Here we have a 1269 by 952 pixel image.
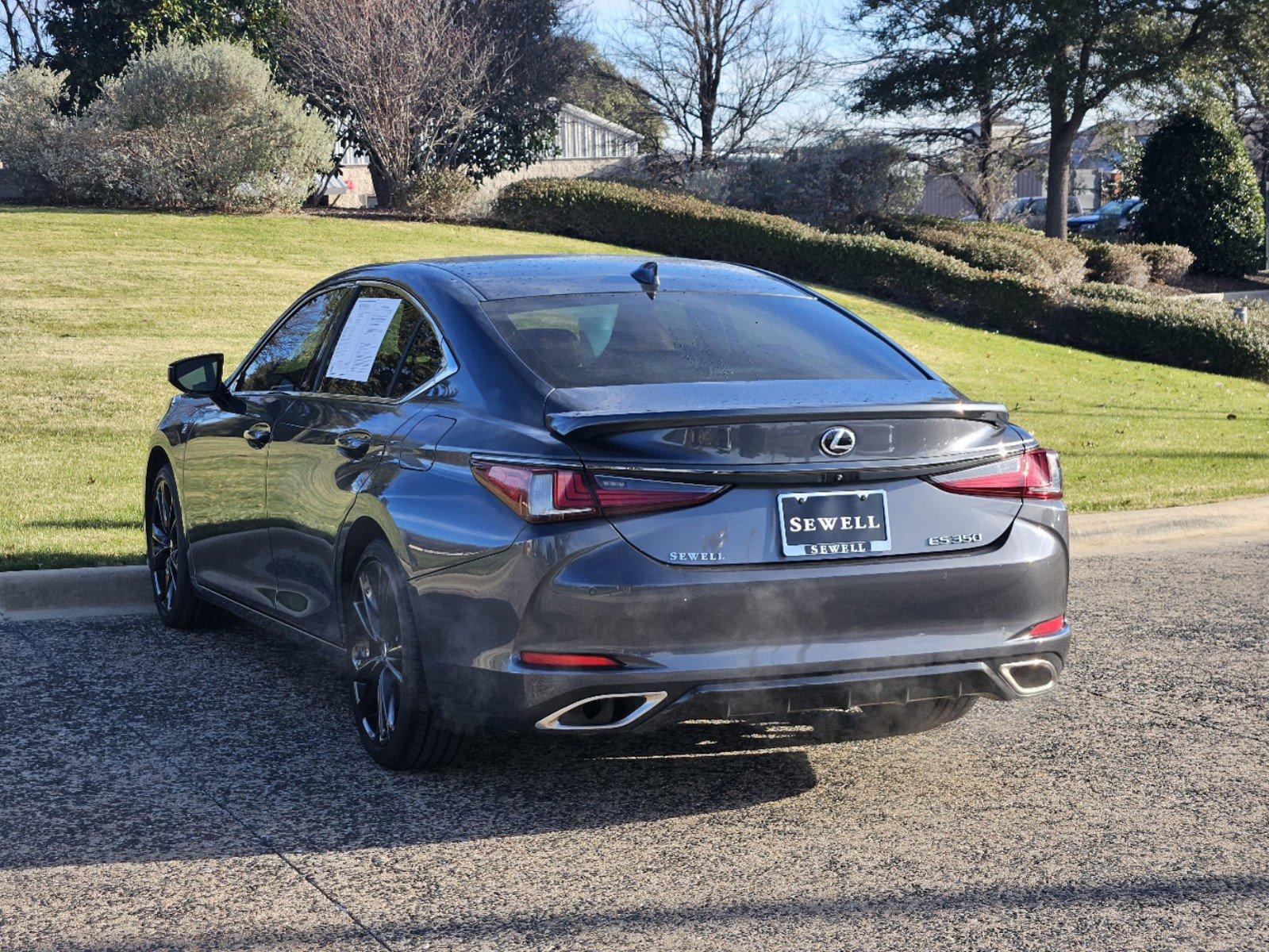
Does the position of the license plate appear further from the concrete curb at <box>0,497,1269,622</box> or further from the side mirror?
the concrete curb at <box>0,497,1269,622</box>

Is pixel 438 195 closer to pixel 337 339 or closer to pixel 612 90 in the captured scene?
pixel 612 90

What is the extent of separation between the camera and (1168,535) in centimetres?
Result: 930

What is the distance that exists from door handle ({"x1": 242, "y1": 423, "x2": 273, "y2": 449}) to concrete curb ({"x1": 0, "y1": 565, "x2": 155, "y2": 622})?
70.1 inches

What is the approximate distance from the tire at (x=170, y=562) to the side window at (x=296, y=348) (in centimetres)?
78

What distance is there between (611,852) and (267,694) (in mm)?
2117

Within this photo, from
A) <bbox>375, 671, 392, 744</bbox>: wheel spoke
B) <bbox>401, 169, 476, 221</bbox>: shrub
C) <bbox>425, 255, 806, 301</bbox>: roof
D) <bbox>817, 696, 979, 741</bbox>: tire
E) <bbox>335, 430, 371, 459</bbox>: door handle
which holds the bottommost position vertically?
<bbox>817, 696, 979, 741</bbox>: tire

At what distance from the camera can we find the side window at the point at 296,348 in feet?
19.0

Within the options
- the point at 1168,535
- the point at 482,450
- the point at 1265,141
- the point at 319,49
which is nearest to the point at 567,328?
the point at 482,450

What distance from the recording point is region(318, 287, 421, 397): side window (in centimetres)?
511

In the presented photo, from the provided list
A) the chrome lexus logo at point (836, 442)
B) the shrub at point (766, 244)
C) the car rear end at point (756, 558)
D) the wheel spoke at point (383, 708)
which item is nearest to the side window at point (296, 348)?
the wheel spoke at point (383, 708)

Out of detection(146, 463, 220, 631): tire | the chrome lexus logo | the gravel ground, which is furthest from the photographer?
detection(146, 463, 220, 631): tire

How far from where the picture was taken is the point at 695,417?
409cm

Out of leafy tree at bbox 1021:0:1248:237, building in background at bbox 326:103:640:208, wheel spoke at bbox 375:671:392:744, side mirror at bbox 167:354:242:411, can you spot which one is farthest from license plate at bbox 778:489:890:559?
building in background at bbox 326:103:640:208

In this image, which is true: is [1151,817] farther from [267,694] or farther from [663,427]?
[267,694]
